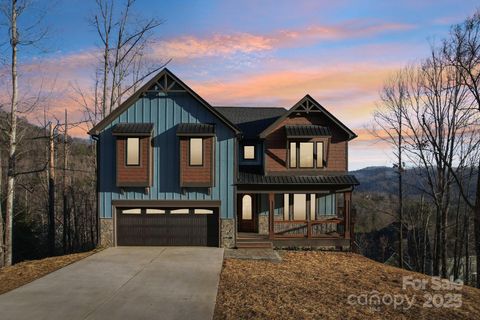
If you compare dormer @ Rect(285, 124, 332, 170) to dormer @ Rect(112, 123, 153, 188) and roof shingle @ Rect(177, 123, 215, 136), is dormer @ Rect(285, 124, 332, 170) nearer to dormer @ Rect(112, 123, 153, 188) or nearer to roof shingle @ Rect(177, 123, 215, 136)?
roof shingle @ Rect(177, 123, 215, 136)

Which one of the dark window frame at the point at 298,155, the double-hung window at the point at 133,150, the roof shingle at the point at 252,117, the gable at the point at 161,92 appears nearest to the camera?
the double-hung window at the point at 133,150

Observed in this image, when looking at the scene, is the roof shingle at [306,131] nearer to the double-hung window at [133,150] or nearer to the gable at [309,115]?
the gable at [309,115]

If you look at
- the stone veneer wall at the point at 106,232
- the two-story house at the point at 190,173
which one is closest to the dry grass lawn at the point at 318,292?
the two-story house at the point at 190,173

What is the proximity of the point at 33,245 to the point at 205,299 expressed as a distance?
2056cm

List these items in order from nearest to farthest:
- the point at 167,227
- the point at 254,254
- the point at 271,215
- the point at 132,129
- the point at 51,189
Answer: the point at 254,254, the point at 132,129, the point at 167,227, the point at 271,215, the point at 51,189

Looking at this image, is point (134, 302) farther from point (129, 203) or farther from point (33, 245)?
point (33, 245)

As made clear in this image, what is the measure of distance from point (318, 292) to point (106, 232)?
11422 millimetres

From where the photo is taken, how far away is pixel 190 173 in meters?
18.0

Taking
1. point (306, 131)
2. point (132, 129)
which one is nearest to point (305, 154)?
point (306, 131)

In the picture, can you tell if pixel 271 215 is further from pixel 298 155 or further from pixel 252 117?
pixel 252 117

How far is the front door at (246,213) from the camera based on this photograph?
2073 cm

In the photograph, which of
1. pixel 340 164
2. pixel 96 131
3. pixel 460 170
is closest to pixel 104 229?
pixel 96 131

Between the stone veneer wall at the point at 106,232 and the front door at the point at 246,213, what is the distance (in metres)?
6.91

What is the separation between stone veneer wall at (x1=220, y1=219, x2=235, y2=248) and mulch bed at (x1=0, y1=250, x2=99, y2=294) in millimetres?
6286
